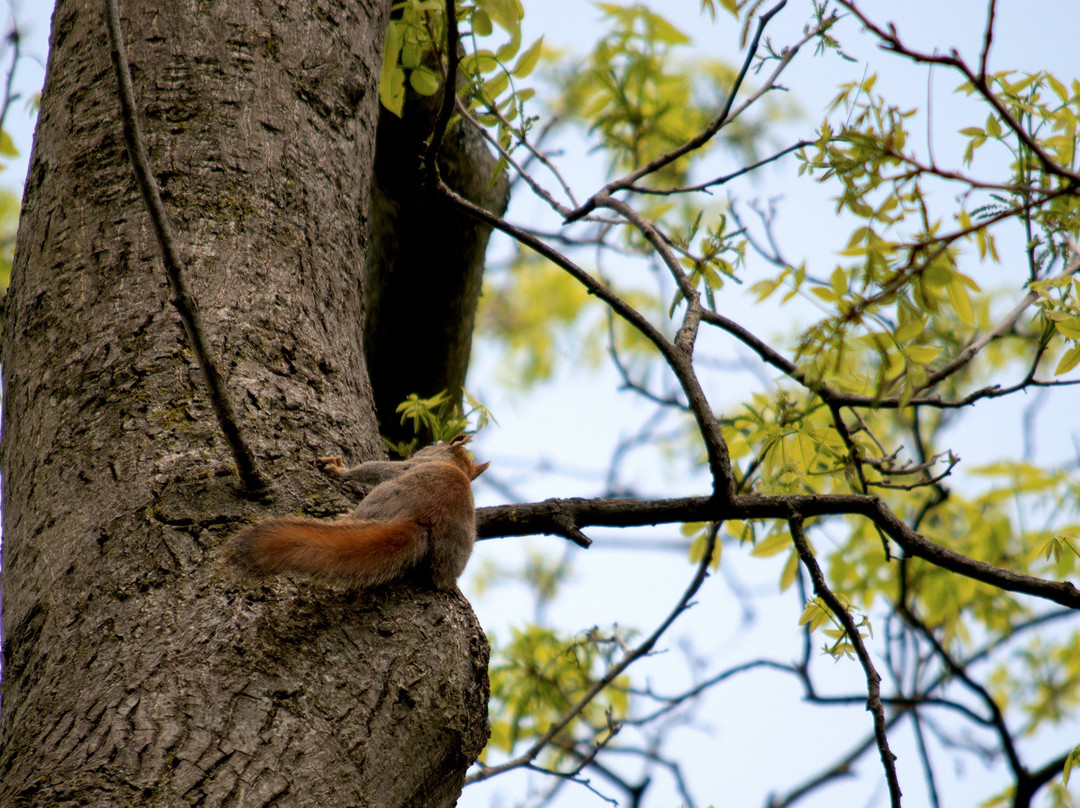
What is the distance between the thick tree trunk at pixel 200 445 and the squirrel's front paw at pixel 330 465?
0.07 feet

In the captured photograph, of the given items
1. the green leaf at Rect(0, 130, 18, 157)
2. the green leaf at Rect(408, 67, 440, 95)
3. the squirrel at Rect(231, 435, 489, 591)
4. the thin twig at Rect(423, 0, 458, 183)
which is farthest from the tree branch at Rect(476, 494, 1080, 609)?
the green leaf at Rect(0, 130, 18, 157)

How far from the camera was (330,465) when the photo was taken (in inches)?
74.5

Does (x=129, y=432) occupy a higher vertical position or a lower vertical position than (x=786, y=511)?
lower

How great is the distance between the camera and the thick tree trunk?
4.65 feet

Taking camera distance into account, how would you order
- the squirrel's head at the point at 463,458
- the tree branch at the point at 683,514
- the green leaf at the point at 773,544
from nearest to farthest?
the tree branch at the point at 683,514 < the green leaf at the point at 773,544 < the squirrel's head at the point at 463,458

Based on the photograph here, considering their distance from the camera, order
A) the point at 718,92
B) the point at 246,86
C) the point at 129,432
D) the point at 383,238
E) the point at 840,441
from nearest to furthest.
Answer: the point at 129,432 < the point at 246,86 < the point at 840,441 < the point at 383,238 < the point at 718,92

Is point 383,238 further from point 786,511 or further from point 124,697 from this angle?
point 124,697

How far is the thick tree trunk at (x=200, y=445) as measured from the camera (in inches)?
55.8

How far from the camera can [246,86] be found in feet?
7.20

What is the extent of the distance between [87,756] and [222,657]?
0.74ft

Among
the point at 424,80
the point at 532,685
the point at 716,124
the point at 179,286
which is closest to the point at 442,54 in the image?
the point at 424,80

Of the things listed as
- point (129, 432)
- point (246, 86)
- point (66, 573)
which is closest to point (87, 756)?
point (66, 573)

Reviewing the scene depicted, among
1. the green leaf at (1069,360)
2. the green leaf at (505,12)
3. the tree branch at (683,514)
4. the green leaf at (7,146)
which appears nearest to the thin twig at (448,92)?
the green leaf at (505,12)

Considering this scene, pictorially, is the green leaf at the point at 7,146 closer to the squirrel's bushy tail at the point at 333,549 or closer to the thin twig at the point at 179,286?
the thin twig at the point at 179,286
